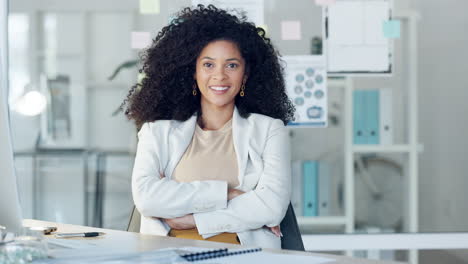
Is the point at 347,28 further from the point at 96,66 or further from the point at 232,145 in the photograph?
the point at 232,145

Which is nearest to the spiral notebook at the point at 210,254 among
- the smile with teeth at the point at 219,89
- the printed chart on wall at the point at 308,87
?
the smile with teeth at the point at 219,89

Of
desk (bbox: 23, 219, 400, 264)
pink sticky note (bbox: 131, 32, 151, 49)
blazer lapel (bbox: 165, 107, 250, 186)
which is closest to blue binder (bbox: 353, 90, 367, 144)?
pink sticky note (bbox: 131, 32, 151, 49)

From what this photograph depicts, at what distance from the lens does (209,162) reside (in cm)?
237

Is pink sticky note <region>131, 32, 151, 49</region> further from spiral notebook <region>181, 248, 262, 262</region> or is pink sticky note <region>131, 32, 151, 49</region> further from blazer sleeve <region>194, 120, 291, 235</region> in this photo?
spiral notebook <region>181, 248, 262, 262</region>

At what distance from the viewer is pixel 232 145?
2410 millimetres

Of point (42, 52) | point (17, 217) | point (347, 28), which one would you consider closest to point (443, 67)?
point (347, 28)

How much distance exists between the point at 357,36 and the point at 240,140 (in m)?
1.56

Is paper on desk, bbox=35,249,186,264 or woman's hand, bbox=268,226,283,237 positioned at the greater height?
paper on desk, bbox=35,249,186,264

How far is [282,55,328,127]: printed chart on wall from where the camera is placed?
147 inches

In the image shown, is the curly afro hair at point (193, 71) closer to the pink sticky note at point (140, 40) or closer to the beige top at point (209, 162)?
the beige top at point (209, 162)

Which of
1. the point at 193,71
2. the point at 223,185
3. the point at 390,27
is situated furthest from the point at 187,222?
the point at 390,27

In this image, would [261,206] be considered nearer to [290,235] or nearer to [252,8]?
[290,235]

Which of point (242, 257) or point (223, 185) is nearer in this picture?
point (242, 257)

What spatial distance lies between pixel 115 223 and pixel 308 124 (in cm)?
107
